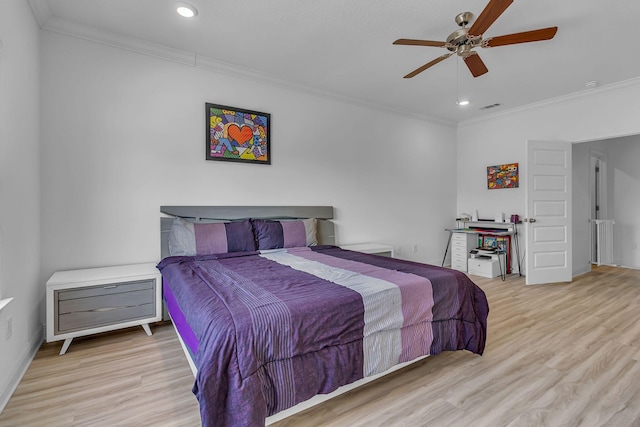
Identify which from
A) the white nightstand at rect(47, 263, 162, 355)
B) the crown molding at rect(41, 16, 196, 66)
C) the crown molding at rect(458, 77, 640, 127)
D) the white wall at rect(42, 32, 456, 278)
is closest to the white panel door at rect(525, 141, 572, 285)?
the crown molding at rect(458, 77, 640, 127)

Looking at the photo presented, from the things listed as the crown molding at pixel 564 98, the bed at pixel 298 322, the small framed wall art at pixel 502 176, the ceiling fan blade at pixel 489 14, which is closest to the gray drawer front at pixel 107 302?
the bed at pixel 298 322

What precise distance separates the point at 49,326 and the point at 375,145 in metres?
4.11

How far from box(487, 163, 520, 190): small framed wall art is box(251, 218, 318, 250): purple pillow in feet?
11.1

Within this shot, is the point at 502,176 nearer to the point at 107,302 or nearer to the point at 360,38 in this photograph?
the point at 360,38

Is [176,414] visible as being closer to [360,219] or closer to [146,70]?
[146,70]

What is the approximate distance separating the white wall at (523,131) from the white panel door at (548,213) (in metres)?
0.37

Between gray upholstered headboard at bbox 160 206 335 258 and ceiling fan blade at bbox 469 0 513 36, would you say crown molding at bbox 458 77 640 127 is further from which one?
gray upholstered headboard at bbox 160 206 335 258

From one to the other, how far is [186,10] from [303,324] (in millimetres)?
2511

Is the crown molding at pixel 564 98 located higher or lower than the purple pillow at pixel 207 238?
higher

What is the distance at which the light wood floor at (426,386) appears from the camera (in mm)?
1615

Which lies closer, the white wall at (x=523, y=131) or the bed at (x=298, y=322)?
the bed at (x=298, y=322)

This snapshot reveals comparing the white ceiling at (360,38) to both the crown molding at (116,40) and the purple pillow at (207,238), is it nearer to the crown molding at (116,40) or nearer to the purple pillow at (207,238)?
the crown molding at (116,40)

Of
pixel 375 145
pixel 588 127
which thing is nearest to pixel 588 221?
pixel 588 127

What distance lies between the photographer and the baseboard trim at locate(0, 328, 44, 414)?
1697 mm
